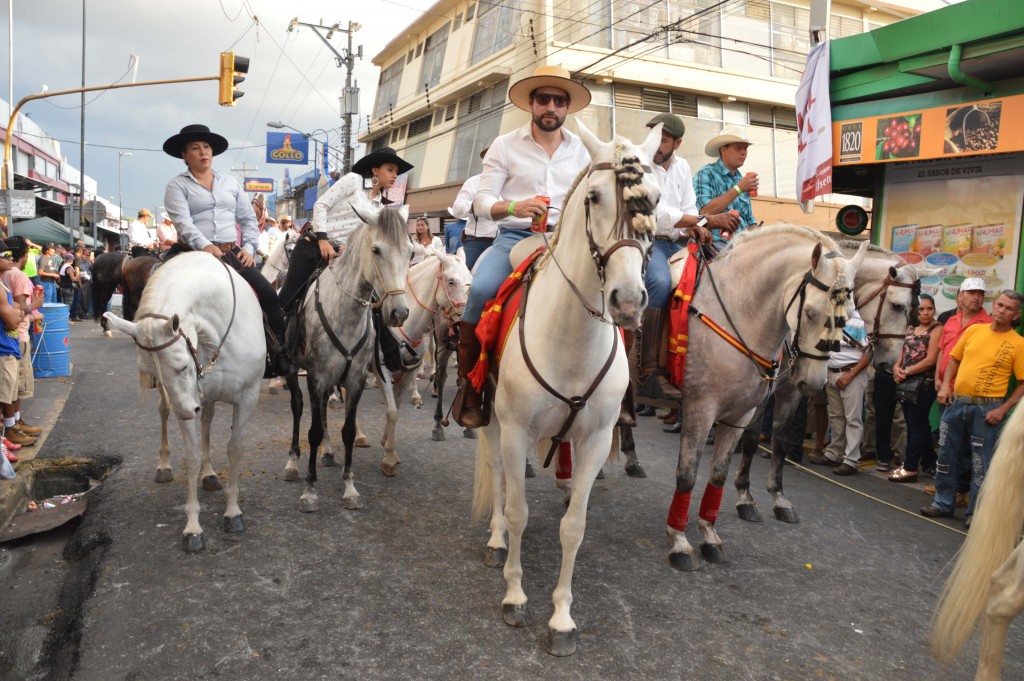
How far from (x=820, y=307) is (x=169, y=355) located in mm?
3941

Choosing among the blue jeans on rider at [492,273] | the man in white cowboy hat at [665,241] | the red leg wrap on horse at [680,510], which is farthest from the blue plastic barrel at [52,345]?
the red leg wrap on horse at [680,510]

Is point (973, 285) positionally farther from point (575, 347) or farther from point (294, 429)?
point (294, 429)

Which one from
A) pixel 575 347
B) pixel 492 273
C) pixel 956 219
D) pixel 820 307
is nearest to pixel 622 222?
pixel 575 347

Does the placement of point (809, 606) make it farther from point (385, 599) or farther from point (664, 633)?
point (385, 599)

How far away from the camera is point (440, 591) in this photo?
390 cm

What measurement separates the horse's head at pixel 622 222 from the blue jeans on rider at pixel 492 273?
4.22 ft

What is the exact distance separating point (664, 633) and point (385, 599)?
1.54 metres

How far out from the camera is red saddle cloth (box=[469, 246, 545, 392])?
382 cm

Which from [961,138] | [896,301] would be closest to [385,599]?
[896,301]

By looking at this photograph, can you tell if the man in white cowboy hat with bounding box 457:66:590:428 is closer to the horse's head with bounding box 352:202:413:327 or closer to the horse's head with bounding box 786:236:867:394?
the horse's head with bounding box 352:202:413:327

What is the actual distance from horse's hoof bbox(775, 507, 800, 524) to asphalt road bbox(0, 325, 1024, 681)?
8cm

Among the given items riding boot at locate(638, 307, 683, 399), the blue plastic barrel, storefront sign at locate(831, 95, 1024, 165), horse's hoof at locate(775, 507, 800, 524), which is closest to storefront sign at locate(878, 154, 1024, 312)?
storefront sign at locate(831, 95, 1024, 165)

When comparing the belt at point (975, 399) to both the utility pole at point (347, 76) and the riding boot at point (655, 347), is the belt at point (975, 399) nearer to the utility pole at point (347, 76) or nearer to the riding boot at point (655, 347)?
the riding boot at point (655, 347)

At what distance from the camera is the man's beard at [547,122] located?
4.14 meters
